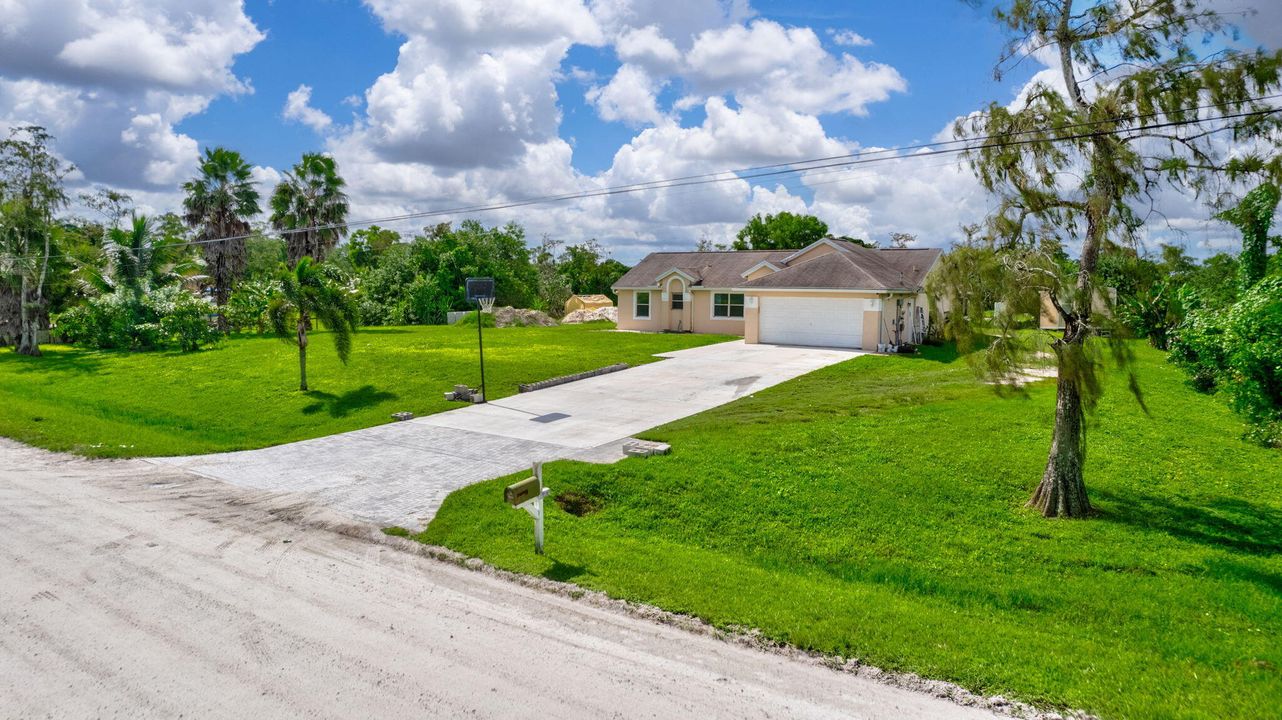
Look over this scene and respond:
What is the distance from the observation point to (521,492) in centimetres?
763

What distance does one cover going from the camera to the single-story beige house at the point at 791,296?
26.3m

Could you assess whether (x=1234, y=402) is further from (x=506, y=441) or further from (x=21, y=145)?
(x=21, y=145)

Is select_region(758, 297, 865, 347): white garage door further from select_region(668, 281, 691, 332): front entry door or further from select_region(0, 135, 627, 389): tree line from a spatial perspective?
select_region(0, 135, 627, 389): tree line

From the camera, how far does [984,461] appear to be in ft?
36.8

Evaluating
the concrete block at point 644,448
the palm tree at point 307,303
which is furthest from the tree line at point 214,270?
the concrete block at point 644,448

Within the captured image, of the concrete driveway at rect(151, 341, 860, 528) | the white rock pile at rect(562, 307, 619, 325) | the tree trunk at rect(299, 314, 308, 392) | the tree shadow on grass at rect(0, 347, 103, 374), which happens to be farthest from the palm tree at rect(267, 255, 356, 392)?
the white rock pile at rect(562, 307, 619, 325)

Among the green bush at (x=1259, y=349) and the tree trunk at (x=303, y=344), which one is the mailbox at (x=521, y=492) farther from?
the tree trunk at (x=303, y=344)

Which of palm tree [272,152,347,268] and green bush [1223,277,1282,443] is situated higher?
palm tree [272,152,347,268]

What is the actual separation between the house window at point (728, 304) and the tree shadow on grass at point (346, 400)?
1859 cm

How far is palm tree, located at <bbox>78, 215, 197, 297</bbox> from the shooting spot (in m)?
29.9

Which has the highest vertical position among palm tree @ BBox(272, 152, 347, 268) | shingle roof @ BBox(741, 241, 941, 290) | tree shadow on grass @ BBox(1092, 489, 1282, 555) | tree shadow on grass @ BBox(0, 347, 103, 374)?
palm tree @ BBox(272, 152, 347, 268)

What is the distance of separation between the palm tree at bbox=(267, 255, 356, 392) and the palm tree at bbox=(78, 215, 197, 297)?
588 inches

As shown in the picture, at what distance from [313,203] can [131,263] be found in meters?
10.9

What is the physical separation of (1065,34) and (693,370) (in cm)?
1408
